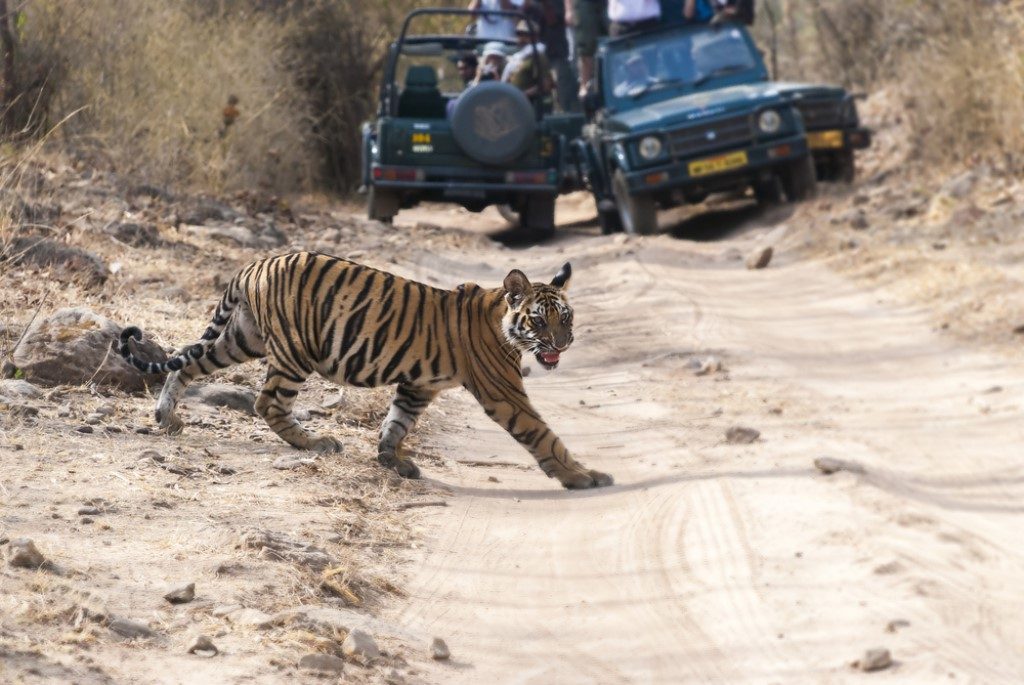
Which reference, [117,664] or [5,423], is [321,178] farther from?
[117,664]

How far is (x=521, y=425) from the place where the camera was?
771cm

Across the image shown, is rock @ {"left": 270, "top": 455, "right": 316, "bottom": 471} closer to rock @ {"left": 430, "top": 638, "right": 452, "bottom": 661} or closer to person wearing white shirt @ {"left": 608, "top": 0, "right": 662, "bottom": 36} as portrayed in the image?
rock @ {"left": 430, "top": 638, "right": 452, "bottom": 661}

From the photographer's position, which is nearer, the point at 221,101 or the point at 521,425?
the point at 521,425

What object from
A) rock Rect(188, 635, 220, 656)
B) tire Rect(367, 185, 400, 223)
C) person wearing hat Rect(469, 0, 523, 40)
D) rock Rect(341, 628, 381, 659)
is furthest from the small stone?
person wearing hat Rect(469, 0, 523, 40)

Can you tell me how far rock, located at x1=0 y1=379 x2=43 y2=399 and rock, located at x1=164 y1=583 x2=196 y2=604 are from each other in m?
2.81

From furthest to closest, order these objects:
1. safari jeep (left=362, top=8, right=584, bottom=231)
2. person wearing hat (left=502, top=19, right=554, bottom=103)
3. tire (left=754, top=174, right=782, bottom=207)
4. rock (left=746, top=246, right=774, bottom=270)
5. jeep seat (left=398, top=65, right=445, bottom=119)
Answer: jeep seat (left=398, top=65, right=445, bottom=119) → tire (left=754, top=174, right=782, bottom=207) → person wearing hat (left=502, top=19, right=554, bottom=103) → safari jeep (left=362, top=8, right=584, bottom=231) → rock (left=746, top=246, right=774, bottom=270)

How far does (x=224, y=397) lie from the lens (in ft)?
28.0

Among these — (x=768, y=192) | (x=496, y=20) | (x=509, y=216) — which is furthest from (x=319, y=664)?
(x=496, y=20)

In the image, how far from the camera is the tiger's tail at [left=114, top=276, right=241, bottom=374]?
7.90 meters

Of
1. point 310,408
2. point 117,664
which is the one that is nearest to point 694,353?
point 310,408

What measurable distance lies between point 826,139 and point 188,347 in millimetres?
12609

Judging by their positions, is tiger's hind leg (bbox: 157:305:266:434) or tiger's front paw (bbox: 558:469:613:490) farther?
tiger's hind leg (bbox: 157:305:266:434)

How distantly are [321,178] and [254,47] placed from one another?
466cm

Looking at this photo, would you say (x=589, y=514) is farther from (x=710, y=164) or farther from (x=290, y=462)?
(x=710, y=164)
